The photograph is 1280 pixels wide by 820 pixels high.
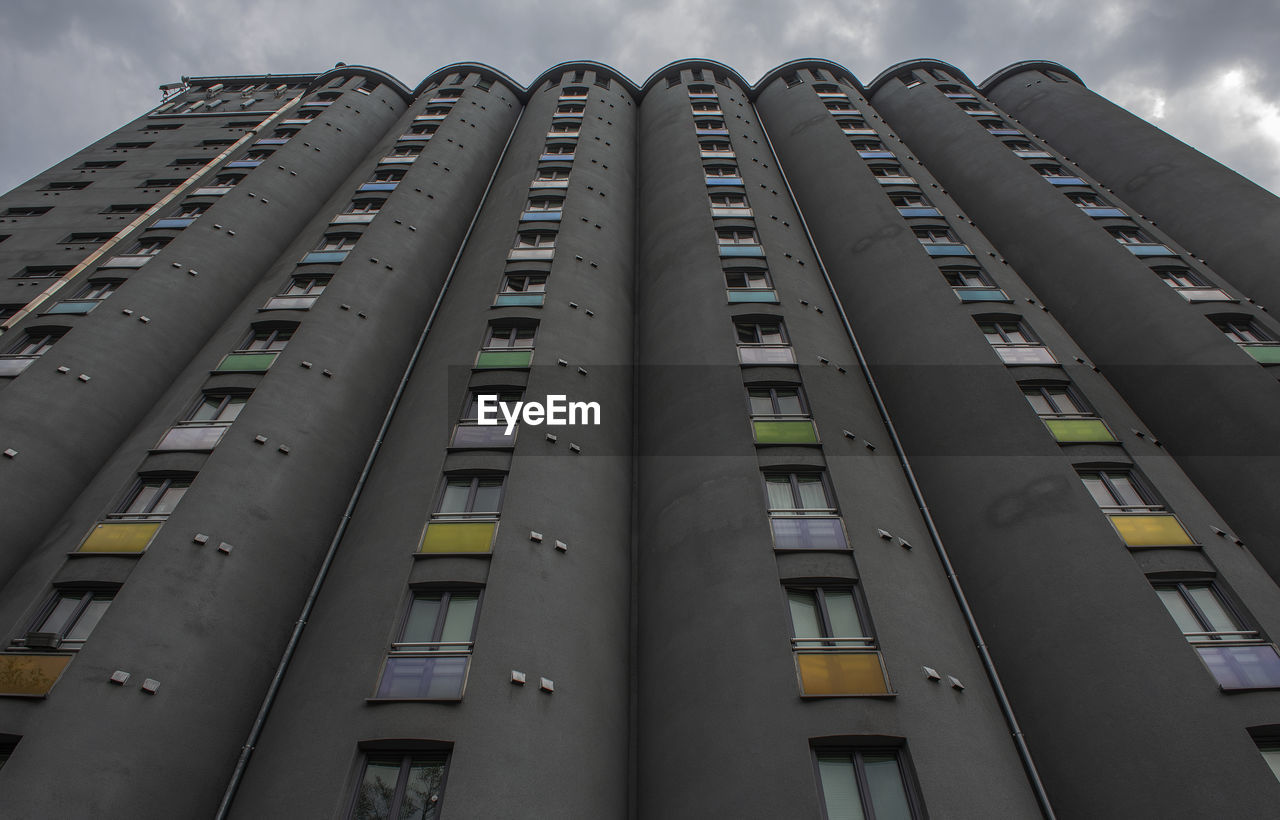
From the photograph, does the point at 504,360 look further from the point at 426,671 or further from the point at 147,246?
the point at 147,246

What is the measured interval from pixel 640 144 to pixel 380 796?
4600 centimetres

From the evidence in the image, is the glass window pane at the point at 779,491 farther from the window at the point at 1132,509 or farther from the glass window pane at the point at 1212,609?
the glass window pane at the point at 1212,609

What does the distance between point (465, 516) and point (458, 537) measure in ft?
2.29

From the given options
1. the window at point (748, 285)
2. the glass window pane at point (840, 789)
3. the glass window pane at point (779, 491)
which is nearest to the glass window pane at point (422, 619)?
the glass window pane at point (840, 789)

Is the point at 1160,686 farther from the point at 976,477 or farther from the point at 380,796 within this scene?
the point at 380,796

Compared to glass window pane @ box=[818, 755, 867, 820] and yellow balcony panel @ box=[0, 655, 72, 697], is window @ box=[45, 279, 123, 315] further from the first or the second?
glass window pane @ box=[818, 755, 867, 820]

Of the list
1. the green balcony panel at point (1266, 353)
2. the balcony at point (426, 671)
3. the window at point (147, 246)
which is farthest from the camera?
the window at point (147, 246)

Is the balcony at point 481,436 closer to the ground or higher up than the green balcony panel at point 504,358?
closer to the ground

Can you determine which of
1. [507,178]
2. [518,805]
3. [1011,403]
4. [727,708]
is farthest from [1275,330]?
[507,178]

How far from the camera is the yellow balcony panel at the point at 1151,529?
17.0 metres

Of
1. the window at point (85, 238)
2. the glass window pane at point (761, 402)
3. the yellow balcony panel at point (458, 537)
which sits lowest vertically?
the yellow balcony panel at point (458, 537)

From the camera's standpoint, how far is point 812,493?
18922mm

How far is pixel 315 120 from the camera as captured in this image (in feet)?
155

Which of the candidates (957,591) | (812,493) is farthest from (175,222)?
(957,591)
